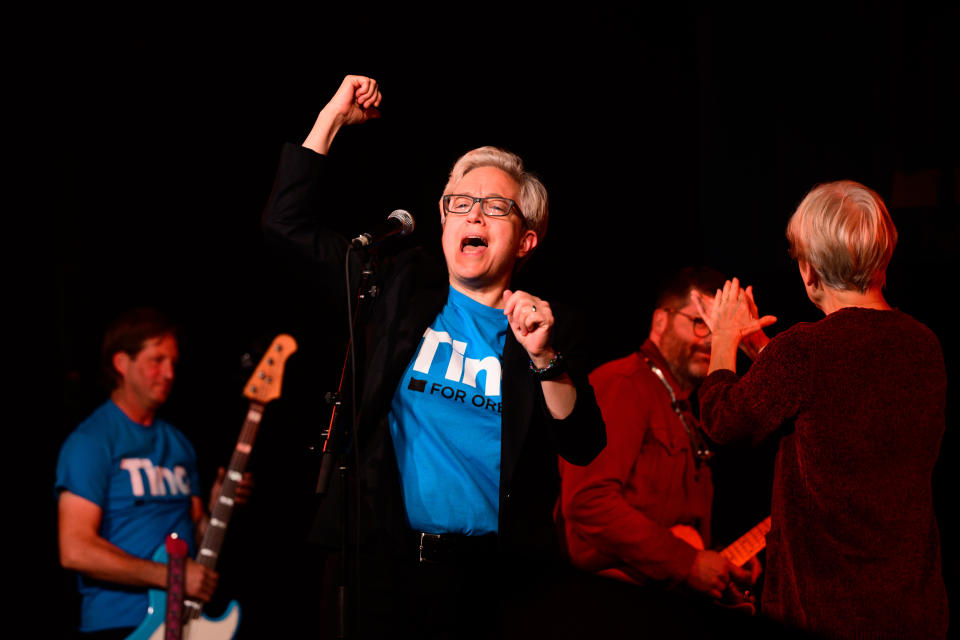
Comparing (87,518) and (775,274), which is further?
(87,518)

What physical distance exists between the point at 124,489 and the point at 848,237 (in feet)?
10.0

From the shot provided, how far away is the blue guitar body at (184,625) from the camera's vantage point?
3.53 metres

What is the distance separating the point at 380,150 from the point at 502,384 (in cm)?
207

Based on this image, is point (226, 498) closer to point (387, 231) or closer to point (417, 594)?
point (417, 594)

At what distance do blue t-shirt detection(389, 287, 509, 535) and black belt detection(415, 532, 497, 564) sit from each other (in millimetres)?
18

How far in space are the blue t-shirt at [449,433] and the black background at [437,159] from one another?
58 centimetres

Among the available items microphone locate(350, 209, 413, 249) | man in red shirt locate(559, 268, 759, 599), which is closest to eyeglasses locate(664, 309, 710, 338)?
man in red shirt locate(559, 268, 759, 599)

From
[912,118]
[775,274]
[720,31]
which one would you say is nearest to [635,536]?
[775,274]

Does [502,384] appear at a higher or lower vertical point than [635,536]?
higher

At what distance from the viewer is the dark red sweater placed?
1.71m

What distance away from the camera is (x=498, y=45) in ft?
12.2

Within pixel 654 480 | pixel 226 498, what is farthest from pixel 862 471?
pixel 226 498

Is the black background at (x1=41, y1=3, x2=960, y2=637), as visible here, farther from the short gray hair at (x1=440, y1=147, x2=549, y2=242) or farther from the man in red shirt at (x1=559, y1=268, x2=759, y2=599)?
the short gray hair at (x1=440, y1=147, x2=549, y2=242)

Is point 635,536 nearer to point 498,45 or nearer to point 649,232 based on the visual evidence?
point 649,232
